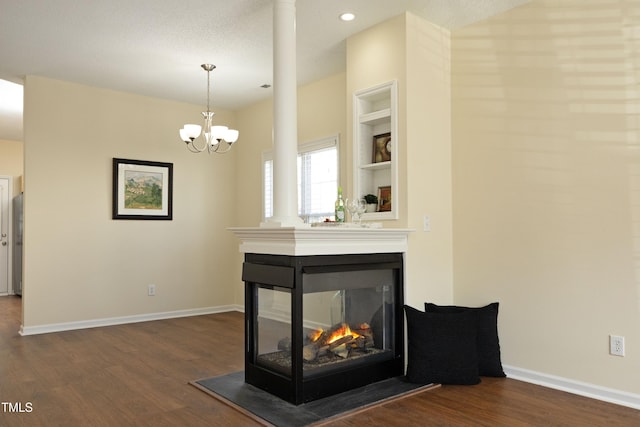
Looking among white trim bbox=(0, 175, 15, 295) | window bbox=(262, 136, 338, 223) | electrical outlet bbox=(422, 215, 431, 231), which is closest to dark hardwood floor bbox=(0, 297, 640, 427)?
electrical outlet bbox=(422, 215, 431, 231)

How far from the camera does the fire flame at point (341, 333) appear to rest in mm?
3043

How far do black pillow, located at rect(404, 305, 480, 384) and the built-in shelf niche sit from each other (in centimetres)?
89

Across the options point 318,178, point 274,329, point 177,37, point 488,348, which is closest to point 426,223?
point 488,348

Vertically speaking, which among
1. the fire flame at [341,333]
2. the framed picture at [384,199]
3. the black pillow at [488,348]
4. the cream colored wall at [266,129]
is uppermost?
the cream colored wall at [266,129]

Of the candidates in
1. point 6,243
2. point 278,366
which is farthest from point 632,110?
point 6,243

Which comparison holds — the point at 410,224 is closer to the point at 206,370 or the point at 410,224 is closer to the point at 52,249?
the point at 206,370

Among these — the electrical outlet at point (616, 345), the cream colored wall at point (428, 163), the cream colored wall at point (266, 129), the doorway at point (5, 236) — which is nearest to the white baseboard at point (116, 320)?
the cream colored wall at point (266, 129)

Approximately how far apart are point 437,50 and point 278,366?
2.62 metres

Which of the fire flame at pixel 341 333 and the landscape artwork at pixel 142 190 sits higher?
the landscape artwork at pixel 142 190

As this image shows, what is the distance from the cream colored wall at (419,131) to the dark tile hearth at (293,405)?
666 mm

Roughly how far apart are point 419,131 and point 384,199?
580mm

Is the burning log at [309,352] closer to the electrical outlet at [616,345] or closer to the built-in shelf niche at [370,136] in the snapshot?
the built-in shelf niche at [370,136]

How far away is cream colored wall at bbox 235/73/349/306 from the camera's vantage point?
488 centimetres

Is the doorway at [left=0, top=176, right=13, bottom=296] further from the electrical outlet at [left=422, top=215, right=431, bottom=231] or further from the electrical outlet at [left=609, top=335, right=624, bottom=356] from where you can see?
the electrical outlet at [left=609, top=335, right=624, bottom=356]
